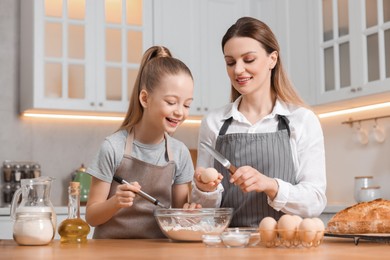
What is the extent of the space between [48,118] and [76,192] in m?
2.96

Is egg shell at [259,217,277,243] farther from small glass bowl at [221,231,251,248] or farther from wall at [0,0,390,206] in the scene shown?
wall at [0,0,390,206]

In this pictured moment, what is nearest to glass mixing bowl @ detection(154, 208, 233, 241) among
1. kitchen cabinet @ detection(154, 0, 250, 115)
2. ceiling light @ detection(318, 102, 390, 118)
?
ceiling light @ detection(318, 102, 390, 118)

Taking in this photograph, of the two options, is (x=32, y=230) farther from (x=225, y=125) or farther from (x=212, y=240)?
(x=225, y=125)

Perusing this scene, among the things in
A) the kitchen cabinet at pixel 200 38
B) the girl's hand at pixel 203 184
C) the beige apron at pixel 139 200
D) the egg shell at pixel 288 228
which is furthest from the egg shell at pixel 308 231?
the kitchen cabinet at pixel 200 38

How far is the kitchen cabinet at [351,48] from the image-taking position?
3701mm

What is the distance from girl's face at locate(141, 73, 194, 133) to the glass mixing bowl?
37 cm

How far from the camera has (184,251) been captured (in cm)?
147

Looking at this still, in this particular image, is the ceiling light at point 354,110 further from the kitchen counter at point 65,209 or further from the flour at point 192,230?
the flour at point 192,230

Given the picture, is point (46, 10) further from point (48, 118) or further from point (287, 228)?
point (287, 228)

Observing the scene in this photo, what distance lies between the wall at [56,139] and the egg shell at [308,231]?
292 centimetres

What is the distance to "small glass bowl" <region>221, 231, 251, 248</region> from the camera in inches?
59.6

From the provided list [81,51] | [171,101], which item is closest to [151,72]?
[171,101]

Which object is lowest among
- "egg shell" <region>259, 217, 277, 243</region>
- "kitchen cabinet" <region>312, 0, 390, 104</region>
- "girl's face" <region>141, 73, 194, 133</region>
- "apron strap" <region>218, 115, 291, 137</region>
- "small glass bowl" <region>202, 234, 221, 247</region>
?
"small glass bowl" <region>202, 234, 221, 247</region>

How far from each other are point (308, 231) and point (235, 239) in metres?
0.16
